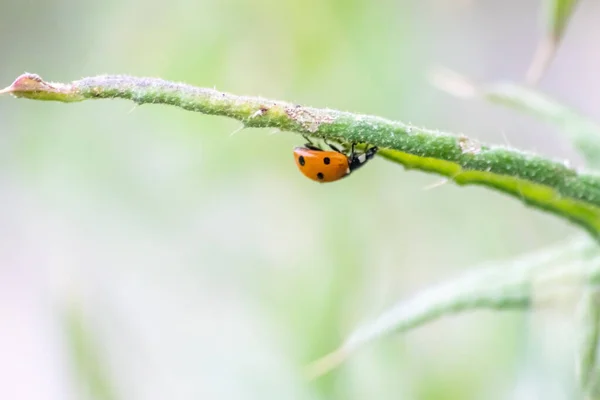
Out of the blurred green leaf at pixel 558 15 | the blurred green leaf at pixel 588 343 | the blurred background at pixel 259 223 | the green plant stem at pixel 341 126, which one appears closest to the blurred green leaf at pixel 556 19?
the blurred green leaf at pixel 558 15

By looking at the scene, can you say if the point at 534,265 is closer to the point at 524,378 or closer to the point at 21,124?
the point at 524,378

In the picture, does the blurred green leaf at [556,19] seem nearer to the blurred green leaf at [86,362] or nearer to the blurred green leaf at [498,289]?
the blurred green leaf at [498,289]

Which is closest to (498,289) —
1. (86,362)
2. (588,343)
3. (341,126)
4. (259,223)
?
(588,343)

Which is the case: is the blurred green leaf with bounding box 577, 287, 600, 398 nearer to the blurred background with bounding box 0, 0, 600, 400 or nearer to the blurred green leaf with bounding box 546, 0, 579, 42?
the blurred green leaf with bounding box 546, 0, 579, 42

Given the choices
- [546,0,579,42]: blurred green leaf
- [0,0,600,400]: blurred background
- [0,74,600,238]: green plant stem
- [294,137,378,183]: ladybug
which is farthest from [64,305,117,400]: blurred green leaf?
[546,0,579,42]: blurred green leaf

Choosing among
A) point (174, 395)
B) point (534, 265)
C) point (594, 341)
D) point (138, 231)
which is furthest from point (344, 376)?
point (138, 231)

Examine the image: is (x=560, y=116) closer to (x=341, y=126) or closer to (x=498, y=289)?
(x=498, y=289)
